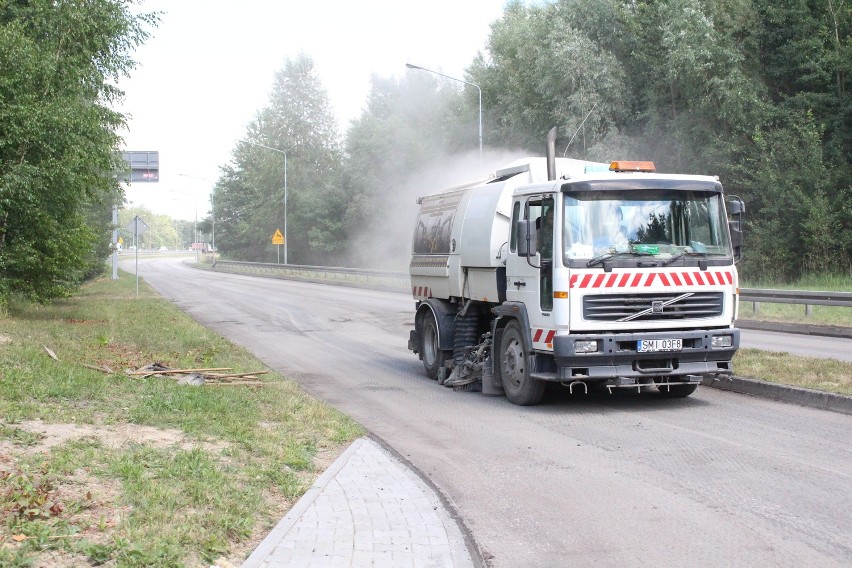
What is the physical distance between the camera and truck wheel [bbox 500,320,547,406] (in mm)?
10641

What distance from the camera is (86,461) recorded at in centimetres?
658

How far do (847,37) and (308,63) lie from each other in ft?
193

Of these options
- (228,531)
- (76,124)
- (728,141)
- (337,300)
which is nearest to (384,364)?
(76,124)

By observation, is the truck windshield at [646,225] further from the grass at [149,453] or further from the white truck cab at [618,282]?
the grass at [149,453]

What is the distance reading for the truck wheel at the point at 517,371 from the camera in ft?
34.9

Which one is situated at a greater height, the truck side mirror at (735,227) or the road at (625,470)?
the truck side mirror at (735,227)

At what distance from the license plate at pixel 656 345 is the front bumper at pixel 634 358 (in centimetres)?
4

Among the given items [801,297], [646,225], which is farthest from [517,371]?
[801,297]

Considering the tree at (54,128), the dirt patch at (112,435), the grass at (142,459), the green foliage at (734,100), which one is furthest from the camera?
the green foliage at (734,100)

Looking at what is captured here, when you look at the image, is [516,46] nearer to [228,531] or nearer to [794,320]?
[794,320]

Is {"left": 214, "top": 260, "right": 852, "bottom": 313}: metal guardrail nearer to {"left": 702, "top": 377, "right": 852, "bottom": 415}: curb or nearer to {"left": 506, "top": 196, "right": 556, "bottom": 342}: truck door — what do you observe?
{"left": 702, "top": 377, "right": 852, "bottom": 415}: curb

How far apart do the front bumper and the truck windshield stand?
87 centimetres

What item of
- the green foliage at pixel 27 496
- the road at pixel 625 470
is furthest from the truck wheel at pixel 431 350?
the green foliage at pixel 27 496

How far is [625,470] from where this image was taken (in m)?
7.45
